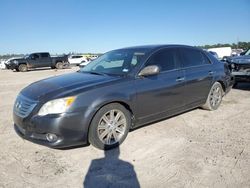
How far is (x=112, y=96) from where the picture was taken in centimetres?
424

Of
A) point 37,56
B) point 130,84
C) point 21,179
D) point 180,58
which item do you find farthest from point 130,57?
point 37,56

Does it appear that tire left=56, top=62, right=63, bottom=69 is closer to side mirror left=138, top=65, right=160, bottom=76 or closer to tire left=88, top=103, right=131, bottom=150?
side mirror left=138, top=65, right=160, bottom=76

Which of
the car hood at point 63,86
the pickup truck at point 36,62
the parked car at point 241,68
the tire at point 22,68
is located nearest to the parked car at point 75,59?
the pickup truck at point 36,62

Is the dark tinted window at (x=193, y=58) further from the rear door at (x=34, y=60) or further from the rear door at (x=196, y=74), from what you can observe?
the rear door at (x=34, y=60)

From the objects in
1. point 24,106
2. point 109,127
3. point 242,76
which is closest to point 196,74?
point 109,127

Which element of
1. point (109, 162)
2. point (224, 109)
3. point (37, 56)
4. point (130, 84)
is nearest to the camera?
point (109, 162)

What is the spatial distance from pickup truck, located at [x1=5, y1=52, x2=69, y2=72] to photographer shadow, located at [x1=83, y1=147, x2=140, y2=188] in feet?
80.5

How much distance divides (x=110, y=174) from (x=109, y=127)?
3.22 feet

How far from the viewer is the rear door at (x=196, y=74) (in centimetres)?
565

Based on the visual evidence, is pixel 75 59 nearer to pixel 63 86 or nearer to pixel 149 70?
pixel 149 70

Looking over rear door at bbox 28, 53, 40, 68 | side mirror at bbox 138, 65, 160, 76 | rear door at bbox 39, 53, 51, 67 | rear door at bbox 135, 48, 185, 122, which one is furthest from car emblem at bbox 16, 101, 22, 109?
rear door at bbox 39, 53, 51, 67

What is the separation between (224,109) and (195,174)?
3737 millimetres

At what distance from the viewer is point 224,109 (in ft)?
22.2

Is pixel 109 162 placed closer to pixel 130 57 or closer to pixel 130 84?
pixel 130 84
